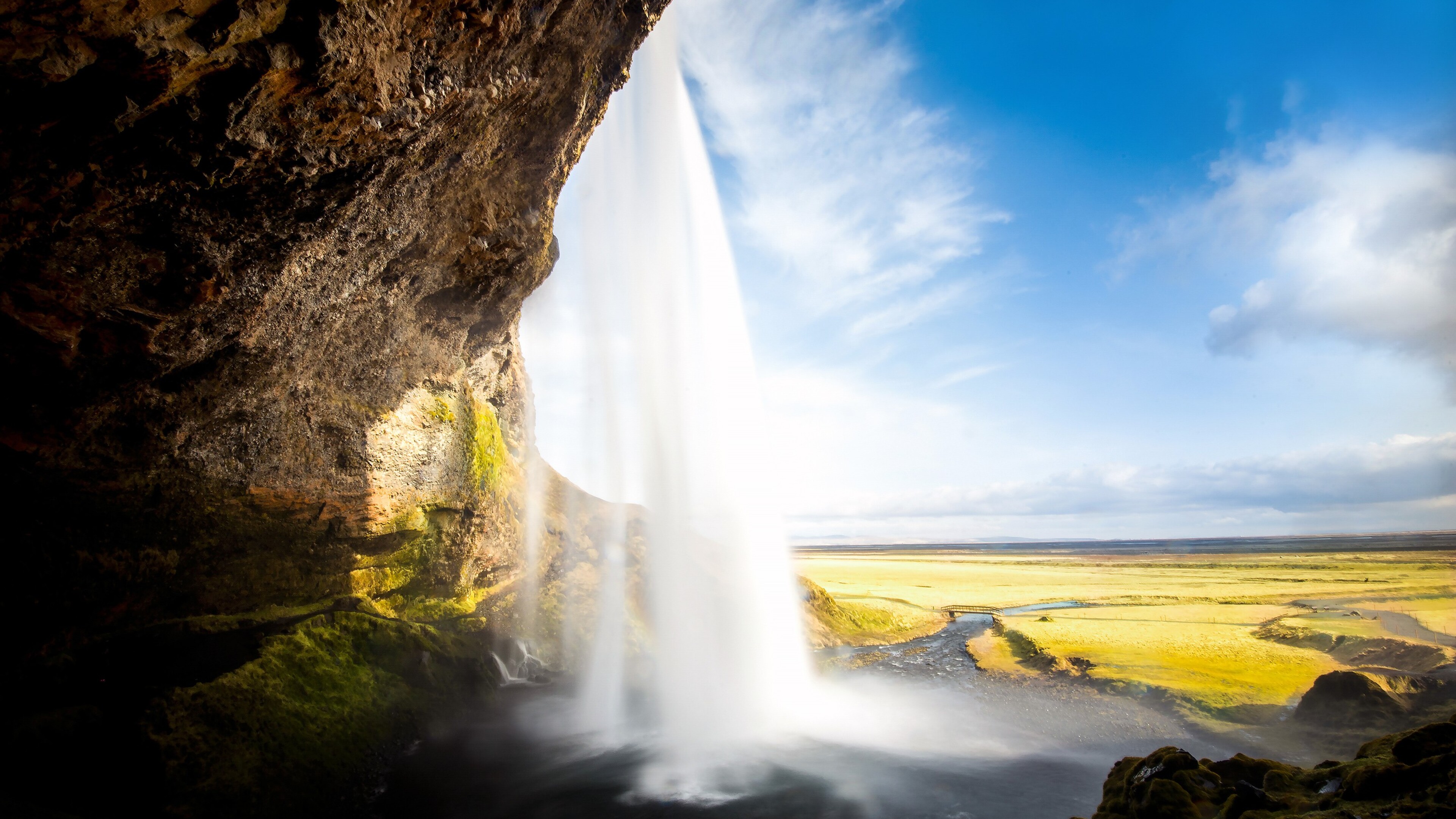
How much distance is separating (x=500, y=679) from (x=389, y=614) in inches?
167

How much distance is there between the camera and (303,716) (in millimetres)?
11352

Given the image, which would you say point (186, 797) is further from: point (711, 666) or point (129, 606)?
point (711, 666)

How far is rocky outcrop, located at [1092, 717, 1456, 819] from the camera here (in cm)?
596

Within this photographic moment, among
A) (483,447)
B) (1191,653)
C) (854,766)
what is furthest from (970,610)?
(483,447)

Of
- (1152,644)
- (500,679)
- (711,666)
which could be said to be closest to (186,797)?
(500,679)

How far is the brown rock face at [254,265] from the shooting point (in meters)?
6.95

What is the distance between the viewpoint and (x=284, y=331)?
447 inches

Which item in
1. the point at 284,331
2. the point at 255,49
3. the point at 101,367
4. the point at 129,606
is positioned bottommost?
the point at 129,606

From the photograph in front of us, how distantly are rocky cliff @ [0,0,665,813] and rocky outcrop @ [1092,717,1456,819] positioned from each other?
13.7m

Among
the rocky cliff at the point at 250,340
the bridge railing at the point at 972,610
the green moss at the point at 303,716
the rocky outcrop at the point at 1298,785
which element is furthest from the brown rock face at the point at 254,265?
the bridge railing at the point at 972,610

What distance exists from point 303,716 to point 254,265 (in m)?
9.01

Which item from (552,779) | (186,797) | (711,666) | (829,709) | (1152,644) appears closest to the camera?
(186,797)

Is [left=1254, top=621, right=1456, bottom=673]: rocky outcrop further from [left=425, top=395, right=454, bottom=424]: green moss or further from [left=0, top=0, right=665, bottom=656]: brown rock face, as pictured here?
[left=425, top=395, right=454, bottom=424]: green moss

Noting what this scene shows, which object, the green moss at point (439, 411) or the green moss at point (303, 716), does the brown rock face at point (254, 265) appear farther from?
the green moss at point (303, 716)
